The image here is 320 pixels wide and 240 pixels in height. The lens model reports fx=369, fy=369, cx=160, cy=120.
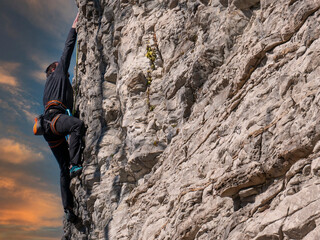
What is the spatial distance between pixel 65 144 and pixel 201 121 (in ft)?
20.8

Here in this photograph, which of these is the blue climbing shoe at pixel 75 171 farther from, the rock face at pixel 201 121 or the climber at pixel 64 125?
the rock face at pixel 201 121

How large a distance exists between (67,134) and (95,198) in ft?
8.40

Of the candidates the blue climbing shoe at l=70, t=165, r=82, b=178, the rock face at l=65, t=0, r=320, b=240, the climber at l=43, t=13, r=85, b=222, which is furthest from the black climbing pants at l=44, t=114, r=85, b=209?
the rock face at l=65, t=0, r=320, b=240

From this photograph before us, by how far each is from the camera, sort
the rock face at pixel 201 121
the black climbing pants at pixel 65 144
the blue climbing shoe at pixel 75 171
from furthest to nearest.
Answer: the black climbing pants at pixel 65 144 < the blue climbing shoe at pixel 75 171 < the rock face at pixel 201 121

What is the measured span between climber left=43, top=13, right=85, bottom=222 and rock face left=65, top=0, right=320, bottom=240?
1.49ft

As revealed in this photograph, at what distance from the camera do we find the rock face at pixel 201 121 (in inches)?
182

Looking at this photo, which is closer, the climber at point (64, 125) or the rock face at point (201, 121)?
the rock face at point (201, 121)

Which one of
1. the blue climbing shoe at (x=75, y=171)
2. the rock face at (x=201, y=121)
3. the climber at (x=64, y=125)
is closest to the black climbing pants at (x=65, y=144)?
the climber at (x=64, y=125)

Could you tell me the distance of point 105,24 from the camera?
1121cm

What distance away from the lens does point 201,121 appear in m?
6.94

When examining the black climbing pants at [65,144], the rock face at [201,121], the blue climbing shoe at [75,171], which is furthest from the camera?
the black climbing pants at [65,144]

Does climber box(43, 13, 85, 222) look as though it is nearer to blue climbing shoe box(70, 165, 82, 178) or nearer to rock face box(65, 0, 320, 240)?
blue climbing shoe box(70, 165, 82, 178)

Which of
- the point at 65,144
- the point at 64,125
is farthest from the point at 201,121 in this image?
the point at 65,144

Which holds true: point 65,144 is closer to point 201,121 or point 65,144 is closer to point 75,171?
point 75,171
